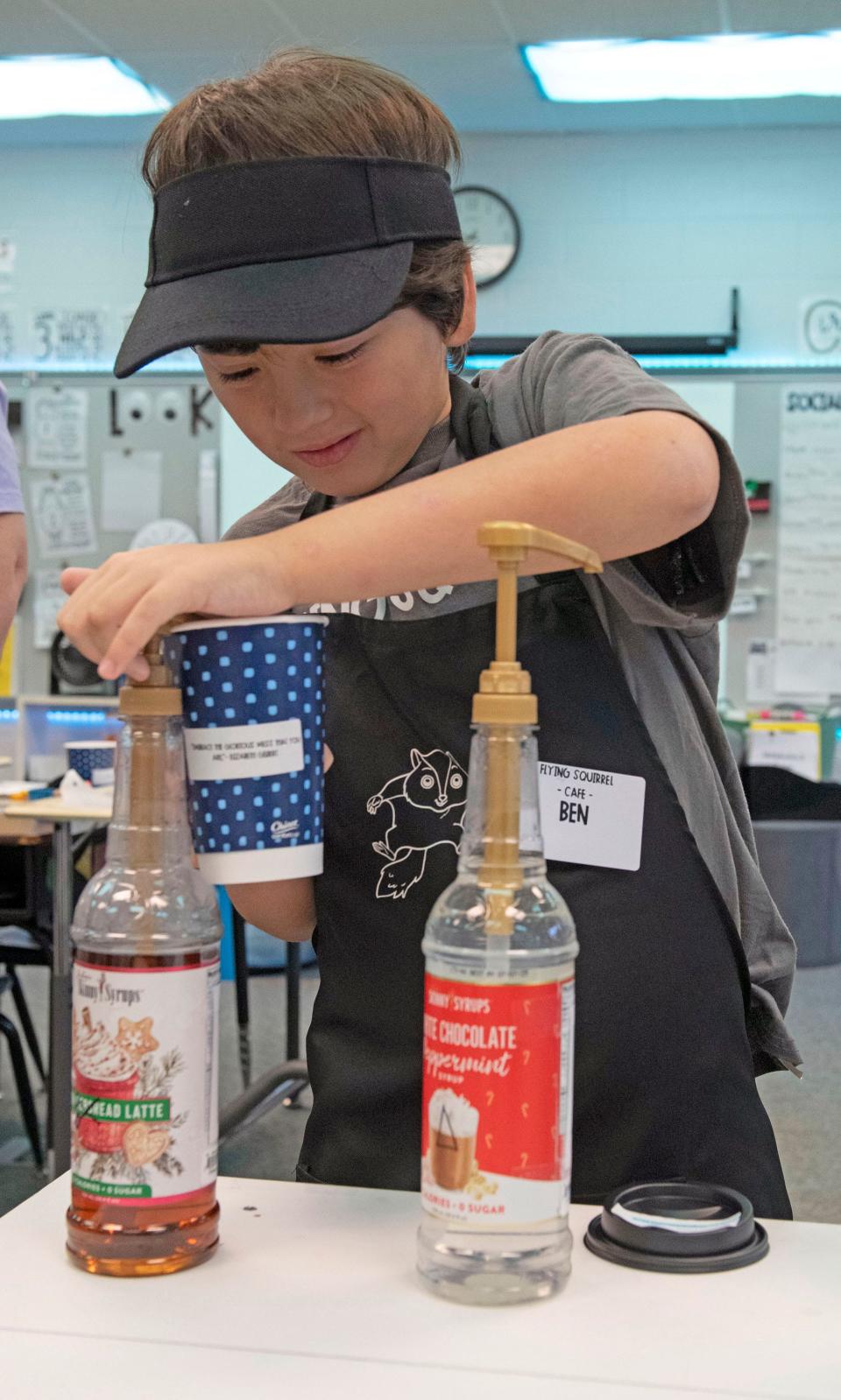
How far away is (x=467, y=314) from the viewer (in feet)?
3.35

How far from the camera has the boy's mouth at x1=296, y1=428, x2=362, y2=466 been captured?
964mm

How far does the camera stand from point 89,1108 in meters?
0.68

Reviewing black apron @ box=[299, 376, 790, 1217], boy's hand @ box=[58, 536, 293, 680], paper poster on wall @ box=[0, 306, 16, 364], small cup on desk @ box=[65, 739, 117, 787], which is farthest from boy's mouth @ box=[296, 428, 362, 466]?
paper poster on wall @ box=[0, 306, 16, 364]

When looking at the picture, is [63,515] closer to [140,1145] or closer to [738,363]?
[738,363]

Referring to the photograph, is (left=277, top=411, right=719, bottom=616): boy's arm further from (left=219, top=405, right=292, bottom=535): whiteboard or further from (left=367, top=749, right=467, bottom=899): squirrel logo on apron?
(left=219, top=405, right=292, bottom=535): whiteboard

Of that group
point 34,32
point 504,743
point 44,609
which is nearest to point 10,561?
point 504,743

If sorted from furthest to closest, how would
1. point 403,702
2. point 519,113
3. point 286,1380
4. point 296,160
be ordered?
point 519,113
point 403,702
point 296,160
point 286,1380

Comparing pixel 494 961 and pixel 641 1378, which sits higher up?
pixel 494 961

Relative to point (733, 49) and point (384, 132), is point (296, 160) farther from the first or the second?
point (733, 49)

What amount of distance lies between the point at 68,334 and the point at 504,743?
19.7ft

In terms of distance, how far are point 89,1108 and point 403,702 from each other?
38 cm

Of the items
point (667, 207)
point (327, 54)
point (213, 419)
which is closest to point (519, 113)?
point (667, 207)

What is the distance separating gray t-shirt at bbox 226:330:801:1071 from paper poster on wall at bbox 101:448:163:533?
5136mm

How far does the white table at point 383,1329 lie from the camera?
22.8 inches
